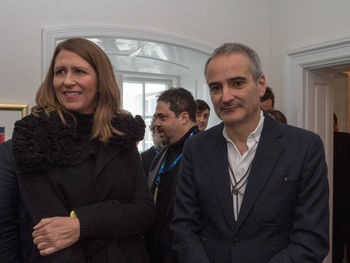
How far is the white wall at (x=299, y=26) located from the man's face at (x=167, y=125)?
1.56 metres

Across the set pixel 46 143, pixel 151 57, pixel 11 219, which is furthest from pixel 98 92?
pixel 151 57

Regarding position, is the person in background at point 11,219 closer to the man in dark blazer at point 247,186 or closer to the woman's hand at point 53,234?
the woman's hand at point 53,234

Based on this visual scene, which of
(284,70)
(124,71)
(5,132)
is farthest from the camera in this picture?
(124,71)

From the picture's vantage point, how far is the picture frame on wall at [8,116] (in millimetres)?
2461

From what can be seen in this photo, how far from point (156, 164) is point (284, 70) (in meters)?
1.82

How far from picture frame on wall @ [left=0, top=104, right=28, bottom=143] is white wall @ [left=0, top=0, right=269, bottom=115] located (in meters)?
0.06

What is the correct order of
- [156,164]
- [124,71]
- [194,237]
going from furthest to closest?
[124,71] < [156,164] < [194,237]

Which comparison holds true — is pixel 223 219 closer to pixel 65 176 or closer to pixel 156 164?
pixel 65 176

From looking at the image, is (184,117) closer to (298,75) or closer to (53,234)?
(53,234)

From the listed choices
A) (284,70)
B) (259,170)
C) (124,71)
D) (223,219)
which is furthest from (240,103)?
(124,71)

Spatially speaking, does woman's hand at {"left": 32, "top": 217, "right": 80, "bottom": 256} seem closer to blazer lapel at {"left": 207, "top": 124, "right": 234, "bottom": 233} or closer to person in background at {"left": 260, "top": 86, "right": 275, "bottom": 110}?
blazer lapel at {"left": 207, "top": 124, "right": 234, "bottom": 233}

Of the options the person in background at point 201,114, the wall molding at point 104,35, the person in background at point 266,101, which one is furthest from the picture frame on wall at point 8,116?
the person in background at point 266,101

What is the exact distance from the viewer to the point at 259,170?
1245mm

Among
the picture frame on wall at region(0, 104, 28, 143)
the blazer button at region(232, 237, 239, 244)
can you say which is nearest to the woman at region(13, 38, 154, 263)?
the blazer button at region(232, 237, 239, 244)
